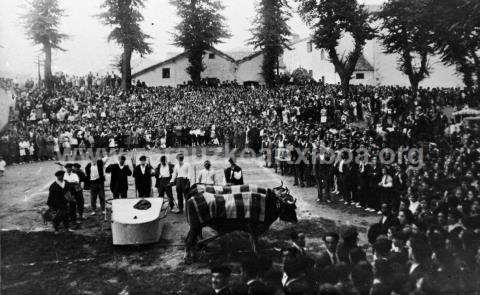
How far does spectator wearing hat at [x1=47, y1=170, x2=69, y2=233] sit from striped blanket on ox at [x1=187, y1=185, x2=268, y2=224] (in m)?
3.83

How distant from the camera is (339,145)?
1589 cm

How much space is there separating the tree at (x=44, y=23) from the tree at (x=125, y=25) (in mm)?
4503

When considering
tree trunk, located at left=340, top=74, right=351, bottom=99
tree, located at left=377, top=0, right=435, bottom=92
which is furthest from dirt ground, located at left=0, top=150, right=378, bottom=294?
tree trunk, located at left=340, top=74, right=351, bottom=99

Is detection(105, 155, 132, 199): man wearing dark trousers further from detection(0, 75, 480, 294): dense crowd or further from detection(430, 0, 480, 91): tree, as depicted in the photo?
detection(430, 0, 480, 91): tree

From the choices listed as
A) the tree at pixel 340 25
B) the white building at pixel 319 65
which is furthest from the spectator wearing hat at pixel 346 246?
the white building at pixel 319 65

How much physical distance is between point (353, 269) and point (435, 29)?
18.1 metres

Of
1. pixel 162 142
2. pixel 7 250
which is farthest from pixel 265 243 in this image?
pixel 162 142

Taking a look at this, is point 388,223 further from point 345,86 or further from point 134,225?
point 345,86

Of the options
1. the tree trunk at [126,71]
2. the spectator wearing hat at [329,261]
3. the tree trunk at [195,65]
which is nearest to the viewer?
the spectator wearing hat at [329,261]

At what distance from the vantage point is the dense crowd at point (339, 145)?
6.64m

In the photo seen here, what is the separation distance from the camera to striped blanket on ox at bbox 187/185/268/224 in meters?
9.65

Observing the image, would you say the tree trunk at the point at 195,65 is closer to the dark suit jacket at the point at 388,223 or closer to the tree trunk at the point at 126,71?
the tree trunk at the point at 126,71

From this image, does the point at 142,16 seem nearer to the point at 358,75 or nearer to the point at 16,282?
the point at 358,75

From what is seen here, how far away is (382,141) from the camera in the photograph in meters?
18.3
